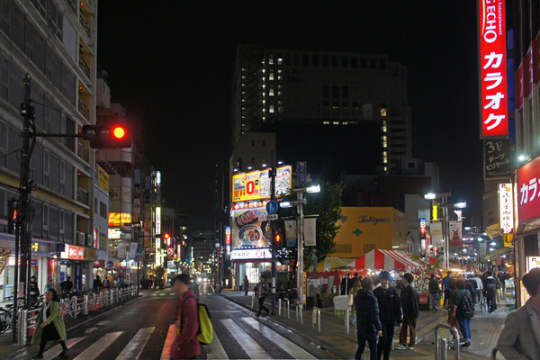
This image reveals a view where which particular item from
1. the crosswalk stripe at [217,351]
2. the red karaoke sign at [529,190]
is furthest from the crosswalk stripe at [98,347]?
the red karaoke sign at [529,190]

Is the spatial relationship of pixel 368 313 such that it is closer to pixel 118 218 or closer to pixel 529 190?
pixel 529 190

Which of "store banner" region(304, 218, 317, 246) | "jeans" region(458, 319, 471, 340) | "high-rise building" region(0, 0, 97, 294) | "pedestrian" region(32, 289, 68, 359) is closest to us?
"pedestrian" region(32, 289, 68, 359)

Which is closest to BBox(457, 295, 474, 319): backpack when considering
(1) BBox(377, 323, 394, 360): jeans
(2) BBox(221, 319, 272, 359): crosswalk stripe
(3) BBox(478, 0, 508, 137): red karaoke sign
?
(1) BBox(377, 323, 394, 360): jeans

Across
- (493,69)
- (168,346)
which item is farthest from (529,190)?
(168,346)

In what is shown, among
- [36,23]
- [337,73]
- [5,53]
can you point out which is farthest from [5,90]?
[337,73]

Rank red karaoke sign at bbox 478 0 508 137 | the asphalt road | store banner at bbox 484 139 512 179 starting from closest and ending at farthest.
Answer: the asphalt road → red karaoke sign at bbox 478 0 508 137 → store banner at bbox 484 139 512 179

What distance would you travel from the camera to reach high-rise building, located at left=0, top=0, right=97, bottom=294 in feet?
92.1

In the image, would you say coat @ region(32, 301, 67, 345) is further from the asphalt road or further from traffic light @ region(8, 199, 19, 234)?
traffic light @ region(8, 199, 19, 234)

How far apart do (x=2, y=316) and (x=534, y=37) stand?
767 inches

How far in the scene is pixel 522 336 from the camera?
536cm

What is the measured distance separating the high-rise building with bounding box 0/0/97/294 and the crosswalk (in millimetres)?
6825

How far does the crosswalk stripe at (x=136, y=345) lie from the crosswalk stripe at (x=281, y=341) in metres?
3.65

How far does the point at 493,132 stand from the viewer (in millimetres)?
20484

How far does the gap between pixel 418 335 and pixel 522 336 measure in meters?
13.9
